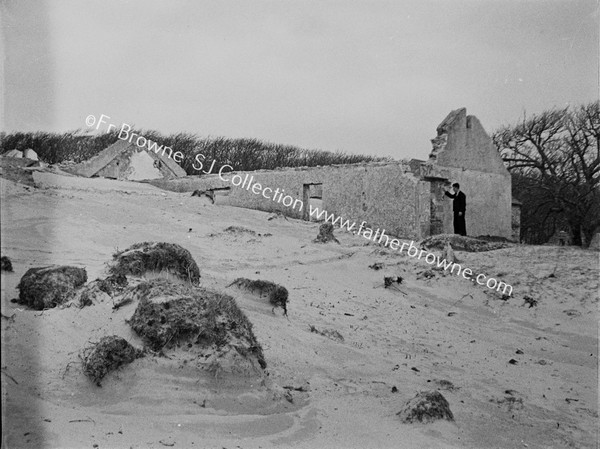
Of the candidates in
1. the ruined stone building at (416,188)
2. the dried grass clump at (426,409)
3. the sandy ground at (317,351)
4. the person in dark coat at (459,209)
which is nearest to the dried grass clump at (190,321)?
the sandy ground at (317,351)

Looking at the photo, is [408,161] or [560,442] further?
[408,161]

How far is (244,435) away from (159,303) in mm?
1275

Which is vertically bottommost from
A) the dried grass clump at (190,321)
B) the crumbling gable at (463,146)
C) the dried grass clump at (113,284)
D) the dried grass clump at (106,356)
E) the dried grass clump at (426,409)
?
the dried grass clump at (426,409)

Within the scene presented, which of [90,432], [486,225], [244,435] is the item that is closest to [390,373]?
[244,435]

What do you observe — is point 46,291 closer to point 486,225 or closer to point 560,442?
point 560,442

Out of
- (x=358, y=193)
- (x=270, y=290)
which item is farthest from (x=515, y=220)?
(x=270, y=290)

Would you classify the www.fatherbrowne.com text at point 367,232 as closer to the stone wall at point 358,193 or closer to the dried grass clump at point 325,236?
the stone wall at point 358,193

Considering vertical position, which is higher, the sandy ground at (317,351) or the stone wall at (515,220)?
the stone wall at (515,220)

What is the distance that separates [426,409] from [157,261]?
9.46 feet

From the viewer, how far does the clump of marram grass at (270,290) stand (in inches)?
260

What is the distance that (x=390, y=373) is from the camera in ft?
18.5

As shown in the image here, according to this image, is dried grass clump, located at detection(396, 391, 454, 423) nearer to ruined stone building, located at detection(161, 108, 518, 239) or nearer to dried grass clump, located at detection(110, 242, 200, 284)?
dried grass clump, located at detection(110, 242, 200, 284)

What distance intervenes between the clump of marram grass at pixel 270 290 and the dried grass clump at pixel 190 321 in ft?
5.49

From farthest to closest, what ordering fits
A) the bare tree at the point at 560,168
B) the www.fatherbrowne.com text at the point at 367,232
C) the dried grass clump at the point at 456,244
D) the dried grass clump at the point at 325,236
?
the bare tree at the point at 560,168 → the dried grass clump at the point at 325,236 → the dried grass clump at the point at 456,244 → the www.fatherbrowne.com text at the point at 367,232
